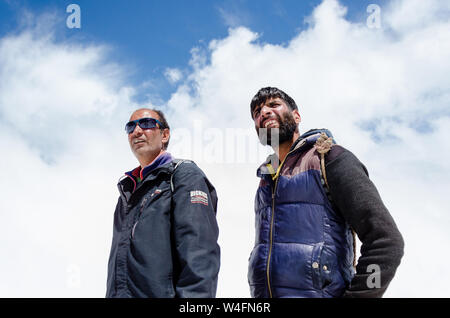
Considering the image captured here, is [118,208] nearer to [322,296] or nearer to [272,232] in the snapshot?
[272,232]

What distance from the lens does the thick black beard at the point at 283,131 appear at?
447cm

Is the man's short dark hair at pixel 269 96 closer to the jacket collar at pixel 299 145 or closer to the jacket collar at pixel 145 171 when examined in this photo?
the jacket collar at pixel 299 145

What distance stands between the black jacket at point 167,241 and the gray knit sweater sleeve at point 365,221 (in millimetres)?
1226

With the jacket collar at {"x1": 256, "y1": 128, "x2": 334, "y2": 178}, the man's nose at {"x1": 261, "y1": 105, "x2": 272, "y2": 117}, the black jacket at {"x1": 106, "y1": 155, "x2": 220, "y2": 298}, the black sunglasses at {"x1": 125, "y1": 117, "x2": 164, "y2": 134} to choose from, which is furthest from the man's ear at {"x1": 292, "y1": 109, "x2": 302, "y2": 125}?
the black sunglasses at {"x1": 125, "y1": 117, "x2": 164, "y2": 134}

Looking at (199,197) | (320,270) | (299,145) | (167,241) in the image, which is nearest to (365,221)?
(320,270)

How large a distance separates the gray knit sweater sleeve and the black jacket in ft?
4.02

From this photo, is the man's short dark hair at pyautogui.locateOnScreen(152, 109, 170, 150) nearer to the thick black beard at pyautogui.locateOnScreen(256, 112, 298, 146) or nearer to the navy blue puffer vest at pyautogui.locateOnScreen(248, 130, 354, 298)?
the thick black beard at pyautogui.locateOnScreen(256, 112, 298, 146)

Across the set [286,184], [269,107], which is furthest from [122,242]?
[269,107]

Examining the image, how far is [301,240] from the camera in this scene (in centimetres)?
343

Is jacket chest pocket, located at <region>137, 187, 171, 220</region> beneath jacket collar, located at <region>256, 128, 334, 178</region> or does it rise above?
beneath

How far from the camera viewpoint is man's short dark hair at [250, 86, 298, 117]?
15.6 ft

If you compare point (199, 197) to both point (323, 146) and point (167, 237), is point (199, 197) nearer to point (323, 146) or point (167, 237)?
point (167, 237)

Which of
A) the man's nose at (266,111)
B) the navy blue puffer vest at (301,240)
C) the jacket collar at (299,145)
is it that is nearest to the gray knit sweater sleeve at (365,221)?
the navy blue puffer vest at (301,240)
